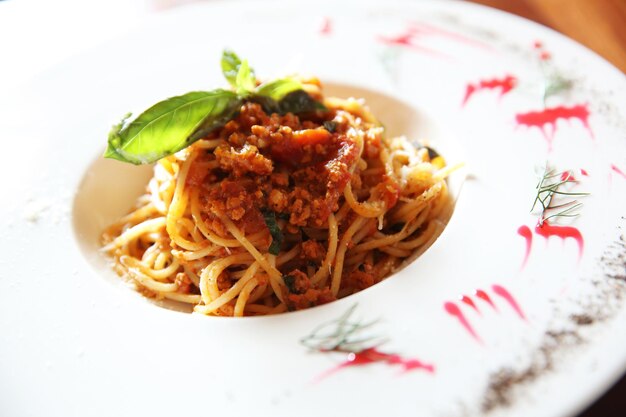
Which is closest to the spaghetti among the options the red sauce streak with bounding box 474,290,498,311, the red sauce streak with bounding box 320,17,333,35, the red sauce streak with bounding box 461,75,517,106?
the red sauce streak with bounding box 461,75,517,106

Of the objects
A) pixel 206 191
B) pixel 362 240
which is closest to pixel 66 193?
pixel 206 191

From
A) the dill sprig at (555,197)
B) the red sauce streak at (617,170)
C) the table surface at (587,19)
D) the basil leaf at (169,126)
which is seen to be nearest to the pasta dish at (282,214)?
the basil leaf at (169,126)

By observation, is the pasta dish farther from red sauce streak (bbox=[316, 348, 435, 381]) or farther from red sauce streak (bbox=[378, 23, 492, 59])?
red sauce streak (bbox=[378, 23, 492, 59])

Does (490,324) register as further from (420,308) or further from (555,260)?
(555,260)

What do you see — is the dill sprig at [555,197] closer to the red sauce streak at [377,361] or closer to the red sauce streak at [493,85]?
the red sauce streak at [493,85]

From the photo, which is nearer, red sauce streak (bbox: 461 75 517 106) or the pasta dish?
the pasta dish

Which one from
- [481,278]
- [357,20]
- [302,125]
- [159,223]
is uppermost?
[357,20]
